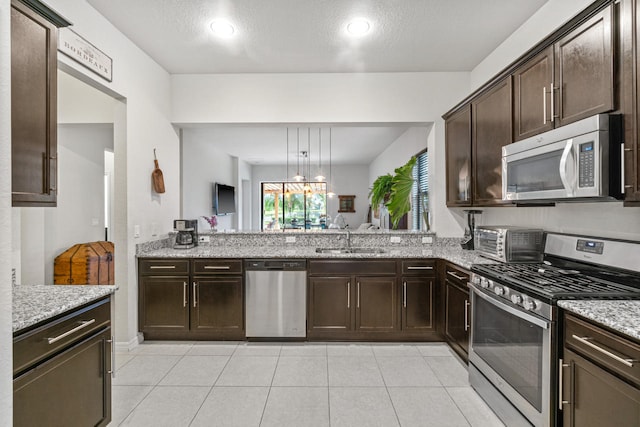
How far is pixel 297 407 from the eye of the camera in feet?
7.35

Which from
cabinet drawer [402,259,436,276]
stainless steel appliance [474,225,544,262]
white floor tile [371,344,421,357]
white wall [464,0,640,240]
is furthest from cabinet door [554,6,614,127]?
white floor tile [371,344,421,357]

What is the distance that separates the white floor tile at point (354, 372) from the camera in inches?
100

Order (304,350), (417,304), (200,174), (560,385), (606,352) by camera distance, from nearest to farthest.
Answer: (606,352)
(560,385)
(304,350)
(417,304)
(200,174)

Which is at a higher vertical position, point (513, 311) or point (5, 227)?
point (5, 227)

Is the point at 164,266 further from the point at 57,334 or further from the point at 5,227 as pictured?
the point at 5,227

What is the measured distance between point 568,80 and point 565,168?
54 cm

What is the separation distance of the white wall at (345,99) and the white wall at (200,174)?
1.77 m

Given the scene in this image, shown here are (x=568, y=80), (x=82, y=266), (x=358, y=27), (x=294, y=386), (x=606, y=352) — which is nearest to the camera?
(x=606, y=352)

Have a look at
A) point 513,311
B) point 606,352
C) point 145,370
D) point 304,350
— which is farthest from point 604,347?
point 145,370

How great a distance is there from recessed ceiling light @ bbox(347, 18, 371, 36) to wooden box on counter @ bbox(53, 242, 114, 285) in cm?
368

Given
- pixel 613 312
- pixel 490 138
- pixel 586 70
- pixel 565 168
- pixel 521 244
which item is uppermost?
pixel 586 70

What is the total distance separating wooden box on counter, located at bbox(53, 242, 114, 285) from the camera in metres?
3.83

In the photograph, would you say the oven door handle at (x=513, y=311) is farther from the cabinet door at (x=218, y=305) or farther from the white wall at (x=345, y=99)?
the cabinet door at (x=218, y=305)

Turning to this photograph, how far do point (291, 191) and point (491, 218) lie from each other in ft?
26.4
